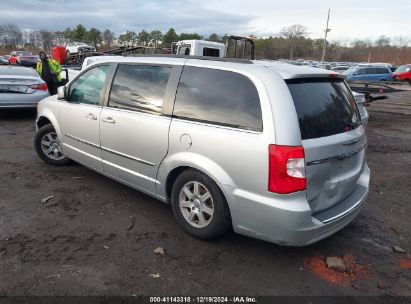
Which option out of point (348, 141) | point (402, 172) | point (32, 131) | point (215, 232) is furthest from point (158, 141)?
point (32, 131)

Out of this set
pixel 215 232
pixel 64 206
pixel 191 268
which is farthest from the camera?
pixel 64 206

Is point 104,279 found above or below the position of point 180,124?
below

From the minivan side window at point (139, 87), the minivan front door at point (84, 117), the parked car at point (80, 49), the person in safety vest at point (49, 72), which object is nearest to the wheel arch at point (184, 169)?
the minivan side window at point (139, 87)

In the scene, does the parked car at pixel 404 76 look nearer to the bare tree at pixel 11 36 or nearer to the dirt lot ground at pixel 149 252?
the dirt lot ground at pixel 149 252

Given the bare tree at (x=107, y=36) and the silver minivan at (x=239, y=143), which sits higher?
the bare tree at (x=107, y=36)

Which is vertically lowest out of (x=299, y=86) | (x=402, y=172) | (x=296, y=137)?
(x=402, y=172)

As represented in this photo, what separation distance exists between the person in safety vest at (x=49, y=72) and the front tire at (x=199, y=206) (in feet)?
29.5

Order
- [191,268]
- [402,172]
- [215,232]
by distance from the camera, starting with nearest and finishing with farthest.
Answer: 1. [191,268]
2. [215,232]
3. [402,172]

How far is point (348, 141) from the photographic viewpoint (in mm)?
3355

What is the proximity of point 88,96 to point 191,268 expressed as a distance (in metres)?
2.71

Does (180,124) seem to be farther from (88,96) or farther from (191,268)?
(88,96)

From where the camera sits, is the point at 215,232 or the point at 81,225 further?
the point at 81,225

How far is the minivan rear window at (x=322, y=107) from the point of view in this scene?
10.2 feet

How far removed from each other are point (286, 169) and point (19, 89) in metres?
8.31
